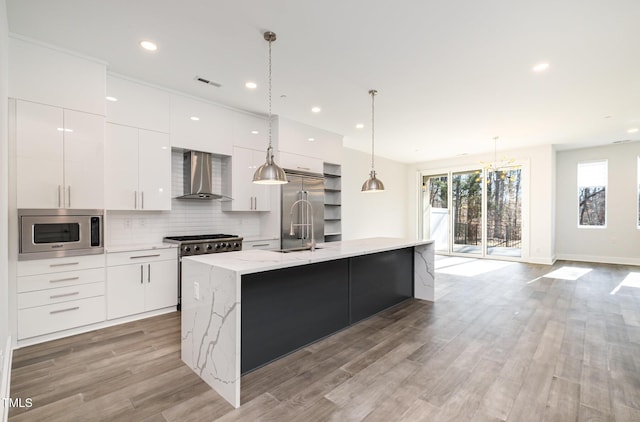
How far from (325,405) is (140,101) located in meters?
3.96

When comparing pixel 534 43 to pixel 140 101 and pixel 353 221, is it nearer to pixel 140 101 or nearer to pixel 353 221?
pixel 140 101

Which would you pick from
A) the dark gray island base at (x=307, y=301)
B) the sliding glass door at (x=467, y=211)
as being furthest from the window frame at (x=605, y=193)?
the dark gray island base at (x=307, y=301)

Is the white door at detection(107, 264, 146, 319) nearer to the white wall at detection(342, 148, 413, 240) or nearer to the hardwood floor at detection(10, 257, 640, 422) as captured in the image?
the hardwood floor at detection(10, 257, 640, 422)

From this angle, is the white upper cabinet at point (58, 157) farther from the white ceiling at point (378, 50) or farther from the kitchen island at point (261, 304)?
Result: the kitchen island at point (261, 304)

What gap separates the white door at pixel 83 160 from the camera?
10.4 feet

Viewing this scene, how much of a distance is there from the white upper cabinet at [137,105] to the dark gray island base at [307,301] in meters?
2.74

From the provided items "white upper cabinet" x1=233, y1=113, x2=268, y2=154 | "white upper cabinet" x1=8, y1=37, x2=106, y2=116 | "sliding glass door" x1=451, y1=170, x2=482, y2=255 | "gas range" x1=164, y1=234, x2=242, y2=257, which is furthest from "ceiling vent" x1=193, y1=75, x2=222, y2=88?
"sliding glass door" x1=451, y1=170, x2=482, y2=255

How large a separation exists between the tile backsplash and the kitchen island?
78.4 inches

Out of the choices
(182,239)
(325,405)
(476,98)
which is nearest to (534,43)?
(476,98)

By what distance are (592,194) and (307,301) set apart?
8.60 m

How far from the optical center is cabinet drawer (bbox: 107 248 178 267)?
345 cm

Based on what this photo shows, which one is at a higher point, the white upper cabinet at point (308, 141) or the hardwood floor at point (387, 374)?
the white upper cabinet at point (308, 141)

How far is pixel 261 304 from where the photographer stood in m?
2.56

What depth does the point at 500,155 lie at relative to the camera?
8.26m
